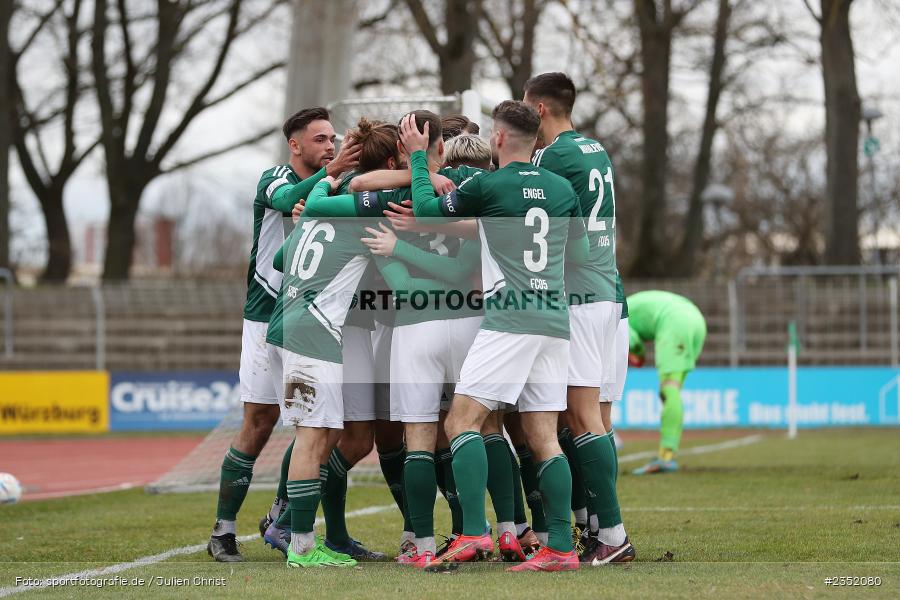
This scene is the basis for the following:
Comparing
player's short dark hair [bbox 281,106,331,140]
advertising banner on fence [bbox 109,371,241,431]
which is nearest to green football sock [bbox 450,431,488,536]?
player's short dark hair [bbox 281,106,331,140]

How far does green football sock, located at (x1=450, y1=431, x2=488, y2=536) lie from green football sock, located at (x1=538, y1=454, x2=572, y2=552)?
0.30m

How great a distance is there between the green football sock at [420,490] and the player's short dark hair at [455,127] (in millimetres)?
1935

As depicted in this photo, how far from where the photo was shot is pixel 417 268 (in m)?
6.31

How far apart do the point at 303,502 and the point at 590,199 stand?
2098 millimetres

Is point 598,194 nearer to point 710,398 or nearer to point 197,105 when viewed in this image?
point 710,398

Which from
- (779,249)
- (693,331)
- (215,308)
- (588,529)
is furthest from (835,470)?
(779,249)

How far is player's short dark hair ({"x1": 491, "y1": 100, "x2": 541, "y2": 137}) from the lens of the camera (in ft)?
19.6

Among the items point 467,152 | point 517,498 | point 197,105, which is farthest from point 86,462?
point 197,105

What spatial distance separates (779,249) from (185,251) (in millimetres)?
27232

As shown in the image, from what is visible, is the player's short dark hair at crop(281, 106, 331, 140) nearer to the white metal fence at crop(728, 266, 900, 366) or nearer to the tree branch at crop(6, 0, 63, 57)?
the white metal fence at crop(728, 266, 900, 366)

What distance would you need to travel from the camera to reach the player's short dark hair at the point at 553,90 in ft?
21.3

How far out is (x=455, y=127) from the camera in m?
7.18

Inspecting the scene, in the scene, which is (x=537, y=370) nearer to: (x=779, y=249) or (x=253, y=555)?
(x=253, y=555)

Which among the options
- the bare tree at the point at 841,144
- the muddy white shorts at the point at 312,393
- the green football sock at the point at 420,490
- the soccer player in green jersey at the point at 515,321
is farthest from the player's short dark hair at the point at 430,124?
the bare tree at the point at 841,144
